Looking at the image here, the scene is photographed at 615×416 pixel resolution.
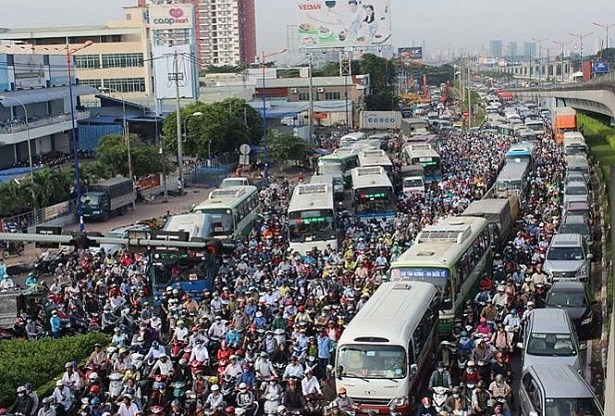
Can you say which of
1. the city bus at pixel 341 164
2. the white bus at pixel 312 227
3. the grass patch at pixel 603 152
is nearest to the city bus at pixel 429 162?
the city bus at pixel 341 164

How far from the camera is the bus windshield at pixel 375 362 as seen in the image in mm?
13500

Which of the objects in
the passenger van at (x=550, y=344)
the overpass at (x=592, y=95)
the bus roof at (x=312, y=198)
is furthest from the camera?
the overpass at (x=592, y=95)

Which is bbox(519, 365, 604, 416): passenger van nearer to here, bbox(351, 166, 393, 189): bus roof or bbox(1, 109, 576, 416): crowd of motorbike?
bbox(1, 109, 576, 416): crowd of motorbike

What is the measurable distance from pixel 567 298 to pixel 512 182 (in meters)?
17.4

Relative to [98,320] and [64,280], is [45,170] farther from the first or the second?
[98,320]

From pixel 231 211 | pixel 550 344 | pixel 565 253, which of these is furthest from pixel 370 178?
pixel 550 344

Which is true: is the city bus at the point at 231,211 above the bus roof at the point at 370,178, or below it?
below

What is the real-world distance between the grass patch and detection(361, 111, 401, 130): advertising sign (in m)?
14.4

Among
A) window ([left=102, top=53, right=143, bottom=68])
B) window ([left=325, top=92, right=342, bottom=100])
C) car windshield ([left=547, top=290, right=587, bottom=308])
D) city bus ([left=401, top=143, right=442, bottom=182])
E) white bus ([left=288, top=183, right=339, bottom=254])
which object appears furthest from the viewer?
window ([left=325, top=92, right=342, bottom=100])

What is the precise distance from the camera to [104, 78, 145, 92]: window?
3393 inches

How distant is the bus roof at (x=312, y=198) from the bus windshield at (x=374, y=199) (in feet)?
5.36

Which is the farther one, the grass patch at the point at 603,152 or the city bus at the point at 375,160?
the city bus at the point at 375,160

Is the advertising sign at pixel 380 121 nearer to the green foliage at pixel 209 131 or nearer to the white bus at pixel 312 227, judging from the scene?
the green foliage at pixel 209 131

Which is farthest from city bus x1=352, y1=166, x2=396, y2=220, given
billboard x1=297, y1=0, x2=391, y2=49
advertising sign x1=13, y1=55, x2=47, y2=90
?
billboard x1=297, y1=0, x2=391, y2=49
